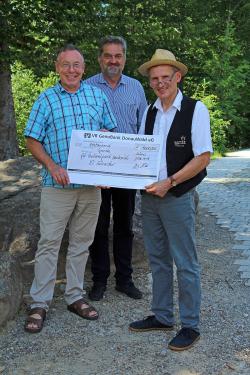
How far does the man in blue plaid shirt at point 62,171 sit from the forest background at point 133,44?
6.54 meters

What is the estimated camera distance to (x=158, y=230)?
394cm

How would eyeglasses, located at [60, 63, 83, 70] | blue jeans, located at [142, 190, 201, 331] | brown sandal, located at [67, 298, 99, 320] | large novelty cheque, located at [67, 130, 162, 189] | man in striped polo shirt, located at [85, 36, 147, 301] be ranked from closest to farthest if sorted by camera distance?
blue jeans, located at [142, 190, 201, 331], large novelty cheque, located at [67, 130, 162, 189], eyeglasses, located at [60, 63, 83, 70], brown sandal, located at [67, 298, 99, 320], man in striped polo shirt, located at [85, 36, 147, 301]

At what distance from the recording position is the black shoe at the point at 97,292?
4.85 meters

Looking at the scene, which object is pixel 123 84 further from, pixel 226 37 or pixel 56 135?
pixel 226 37

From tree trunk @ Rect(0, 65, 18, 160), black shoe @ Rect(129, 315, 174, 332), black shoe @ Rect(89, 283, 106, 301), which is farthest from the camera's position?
tree trunk @ Rect(0, 65, 18, 160)

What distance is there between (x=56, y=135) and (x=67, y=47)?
0.70 m

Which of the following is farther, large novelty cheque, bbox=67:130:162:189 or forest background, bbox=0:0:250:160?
forest background, bbox=0:0:250:160

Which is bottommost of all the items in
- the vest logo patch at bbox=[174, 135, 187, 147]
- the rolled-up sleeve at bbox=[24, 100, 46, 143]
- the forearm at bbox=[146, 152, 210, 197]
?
the forearm at bbox=[146, 152, 210, 197]

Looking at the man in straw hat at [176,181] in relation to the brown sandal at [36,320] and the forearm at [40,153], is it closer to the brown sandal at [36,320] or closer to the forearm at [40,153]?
the forearm at [40,153]

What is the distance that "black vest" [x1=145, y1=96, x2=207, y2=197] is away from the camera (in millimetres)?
3621

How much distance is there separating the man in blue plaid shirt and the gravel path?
170 millimetres

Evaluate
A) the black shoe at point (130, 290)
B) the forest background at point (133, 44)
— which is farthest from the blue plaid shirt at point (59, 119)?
the forest background at point (133, 44)

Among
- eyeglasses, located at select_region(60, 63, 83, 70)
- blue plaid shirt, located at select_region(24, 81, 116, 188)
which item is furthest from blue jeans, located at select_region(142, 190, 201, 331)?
eyeglasses, located at select_region(60, 63, 83, 70)

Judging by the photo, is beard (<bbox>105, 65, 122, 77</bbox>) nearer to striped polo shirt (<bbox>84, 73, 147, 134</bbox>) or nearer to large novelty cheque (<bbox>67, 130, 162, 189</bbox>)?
striped polo shirt (<bbox>84, 73, 147, 134</bbox>)
